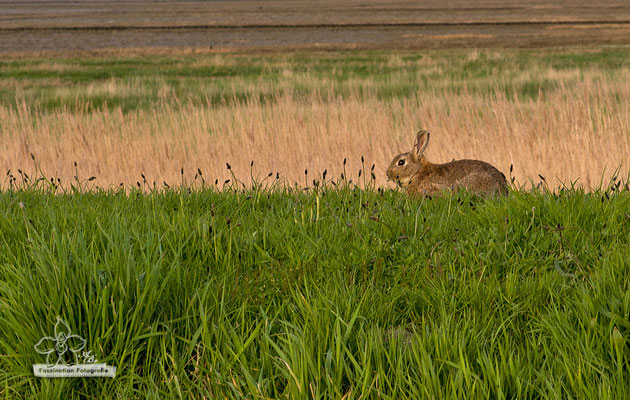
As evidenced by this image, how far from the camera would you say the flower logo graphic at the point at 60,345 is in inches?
113

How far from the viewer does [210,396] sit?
2619 millimetres

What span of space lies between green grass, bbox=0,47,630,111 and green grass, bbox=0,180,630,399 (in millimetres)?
16079

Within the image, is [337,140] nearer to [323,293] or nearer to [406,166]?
[406,166]

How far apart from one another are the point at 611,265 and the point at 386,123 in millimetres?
8985

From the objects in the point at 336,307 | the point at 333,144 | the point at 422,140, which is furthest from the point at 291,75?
the point at 336,307

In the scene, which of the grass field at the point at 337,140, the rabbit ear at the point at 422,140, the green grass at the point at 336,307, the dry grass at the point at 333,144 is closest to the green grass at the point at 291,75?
the grass field at the point at 337,140

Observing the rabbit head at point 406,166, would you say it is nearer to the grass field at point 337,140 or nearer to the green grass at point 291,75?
the grass field at point 337,140

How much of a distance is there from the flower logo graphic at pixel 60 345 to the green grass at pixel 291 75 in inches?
687

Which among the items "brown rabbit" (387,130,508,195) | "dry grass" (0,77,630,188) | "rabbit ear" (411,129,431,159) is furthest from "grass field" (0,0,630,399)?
"dry grass" (0,77,630,188)

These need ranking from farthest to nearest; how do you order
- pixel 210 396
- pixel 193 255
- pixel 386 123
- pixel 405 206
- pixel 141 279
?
pixel 386 123 < pixel 405 206 < pixel 193 255 < pixel 141 279 < pixel 210 396

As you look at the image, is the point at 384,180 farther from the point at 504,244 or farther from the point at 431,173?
the point at 504,244

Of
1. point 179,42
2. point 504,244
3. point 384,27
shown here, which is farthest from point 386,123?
point 384,27

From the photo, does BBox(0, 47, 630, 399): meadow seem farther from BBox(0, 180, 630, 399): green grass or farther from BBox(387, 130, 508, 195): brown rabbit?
BBox(387, 130, 508, 195): brown rabbit

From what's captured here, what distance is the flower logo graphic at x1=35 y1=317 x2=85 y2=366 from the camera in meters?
2.86
